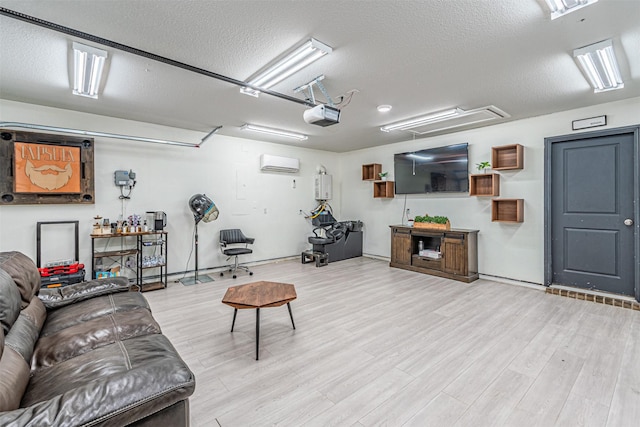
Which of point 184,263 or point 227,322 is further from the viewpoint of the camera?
point 184,263

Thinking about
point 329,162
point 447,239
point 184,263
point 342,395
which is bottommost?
point 342,395

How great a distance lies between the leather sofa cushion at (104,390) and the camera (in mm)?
1017

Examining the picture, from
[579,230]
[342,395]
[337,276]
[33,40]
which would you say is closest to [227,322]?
[342,395]

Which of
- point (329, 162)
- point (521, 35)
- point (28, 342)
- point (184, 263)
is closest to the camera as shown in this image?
point (28, 342)

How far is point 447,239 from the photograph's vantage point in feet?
17.3

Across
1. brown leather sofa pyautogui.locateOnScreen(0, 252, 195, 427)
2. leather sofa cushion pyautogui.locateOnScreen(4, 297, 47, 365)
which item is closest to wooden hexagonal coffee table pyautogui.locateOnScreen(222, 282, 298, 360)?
brown leather sofa pyautogui.locateOnScreen(0, 252, 195, 427)

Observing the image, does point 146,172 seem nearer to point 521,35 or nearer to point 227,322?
point 227,322

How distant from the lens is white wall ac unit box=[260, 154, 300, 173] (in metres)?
6.26

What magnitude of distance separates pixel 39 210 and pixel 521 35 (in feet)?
19.4

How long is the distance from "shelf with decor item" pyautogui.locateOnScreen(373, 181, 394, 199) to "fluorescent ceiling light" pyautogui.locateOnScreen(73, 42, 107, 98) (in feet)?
17.2

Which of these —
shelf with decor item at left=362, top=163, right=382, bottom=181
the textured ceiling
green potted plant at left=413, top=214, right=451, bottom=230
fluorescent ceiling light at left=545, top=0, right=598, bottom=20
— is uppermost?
the textured ceiling

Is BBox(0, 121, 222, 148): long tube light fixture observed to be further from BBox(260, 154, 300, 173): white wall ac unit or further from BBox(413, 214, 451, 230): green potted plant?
BBox(413, 214, 451, 230): green potted plant

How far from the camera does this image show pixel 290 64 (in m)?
2.78

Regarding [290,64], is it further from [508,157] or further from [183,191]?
[508,157]
